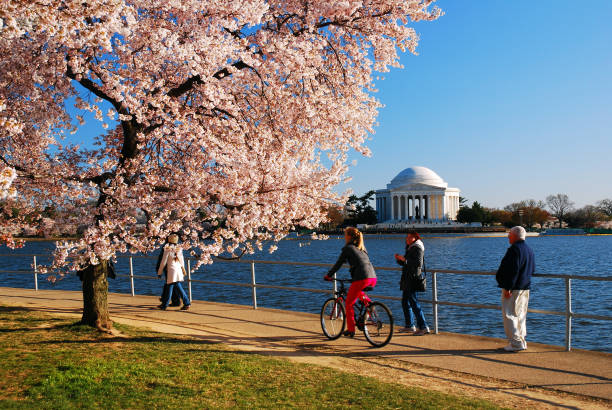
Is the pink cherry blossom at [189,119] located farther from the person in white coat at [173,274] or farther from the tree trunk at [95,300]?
the person in white coat at [173,274]

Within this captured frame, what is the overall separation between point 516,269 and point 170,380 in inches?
213

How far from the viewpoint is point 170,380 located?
23.3 ft

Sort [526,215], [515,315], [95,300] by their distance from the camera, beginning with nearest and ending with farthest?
1. [515,315]
2. [95,300]
3. [526,215]

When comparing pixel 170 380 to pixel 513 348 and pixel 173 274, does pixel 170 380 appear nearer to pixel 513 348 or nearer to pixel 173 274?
pixel 513 348

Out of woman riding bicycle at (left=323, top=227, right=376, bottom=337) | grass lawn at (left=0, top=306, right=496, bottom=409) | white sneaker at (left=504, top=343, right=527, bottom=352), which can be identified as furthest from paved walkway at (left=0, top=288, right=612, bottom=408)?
grass lawn at (left=0, top=306, right=496, bottom=409)

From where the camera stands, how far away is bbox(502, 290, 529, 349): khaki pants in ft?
29.1

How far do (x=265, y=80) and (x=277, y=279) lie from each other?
1176 inches

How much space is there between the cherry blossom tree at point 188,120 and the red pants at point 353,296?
71.4 inches

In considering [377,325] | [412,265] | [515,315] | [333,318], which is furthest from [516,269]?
[333,318]

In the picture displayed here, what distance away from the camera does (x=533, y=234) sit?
14600 centimetres

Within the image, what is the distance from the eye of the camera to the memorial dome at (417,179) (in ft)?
560

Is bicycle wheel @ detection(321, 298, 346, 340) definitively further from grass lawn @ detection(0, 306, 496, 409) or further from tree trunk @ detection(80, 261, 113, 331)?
tree trunk @ detection(80, 261, 113, 331)

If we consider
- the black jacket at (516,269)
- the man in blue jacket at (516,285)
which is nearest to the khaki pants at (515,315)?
the man in blue jacket at (516,285)

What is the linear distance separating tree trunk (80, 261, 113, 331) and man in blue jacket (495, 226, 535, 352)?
6.78 m
